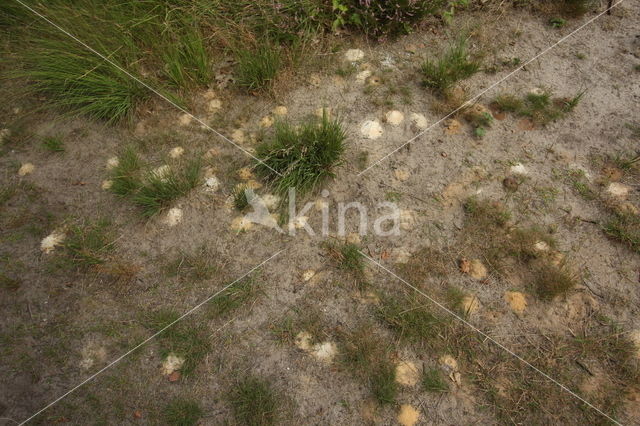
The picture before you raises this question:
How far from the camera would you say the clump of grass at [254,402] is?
1909 mm

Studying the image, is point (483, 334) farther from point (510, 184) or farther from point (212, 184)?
point (212, 184)

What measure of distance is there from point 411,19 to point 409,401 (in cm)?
279

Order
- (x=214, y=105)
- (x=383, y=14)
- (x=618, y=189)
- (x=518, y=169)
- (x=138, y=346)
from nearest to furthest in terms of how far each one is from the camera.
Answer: (x=138, y=346)
(x=618, y=189)
(x=518, y=169)
(x=214, y=105)
(x=383, y=14)

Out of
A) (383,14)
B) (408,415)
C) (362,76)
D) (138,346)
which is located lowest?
(408,415)

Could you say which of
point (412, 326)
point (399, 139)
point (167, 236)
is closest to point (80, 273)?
point (167, 236)

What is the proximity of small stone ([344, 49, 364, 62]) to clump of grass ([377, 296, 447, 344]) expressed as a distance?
1960 mm

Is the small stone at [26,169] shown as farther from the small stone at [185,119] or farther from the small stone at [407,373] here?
the small stone at [407,373]

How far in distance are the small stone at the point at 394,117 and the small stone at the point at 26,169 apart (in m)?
2.51

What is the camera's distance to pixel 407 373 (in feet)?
6.56

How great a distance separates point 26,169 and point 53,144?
246mm

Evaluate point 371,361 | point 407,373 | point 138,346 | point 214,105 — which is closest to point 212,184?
point 214,105

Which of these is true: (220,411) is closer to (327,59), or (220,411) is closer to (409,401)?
(409,401)

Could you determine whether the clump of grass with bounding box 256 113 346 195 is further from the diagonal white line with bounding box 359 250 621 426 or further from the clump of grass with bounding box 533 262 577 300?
the clump of grass with bounding box 533 262 577 300

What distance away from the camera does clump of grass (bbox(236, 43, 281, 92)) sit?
293 centimetres
